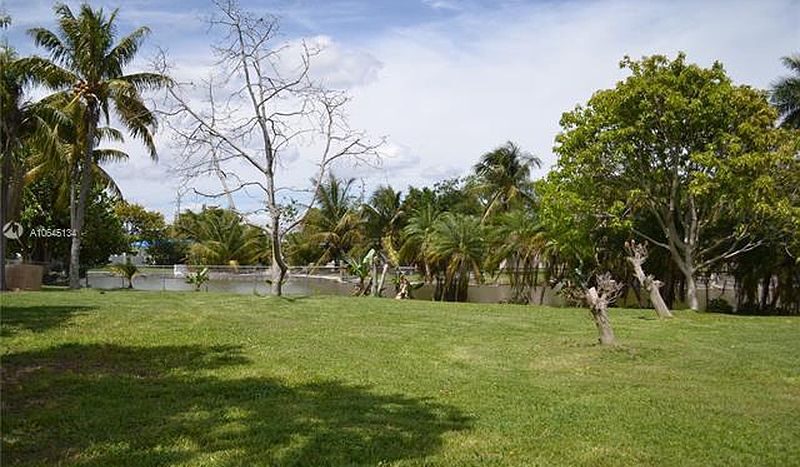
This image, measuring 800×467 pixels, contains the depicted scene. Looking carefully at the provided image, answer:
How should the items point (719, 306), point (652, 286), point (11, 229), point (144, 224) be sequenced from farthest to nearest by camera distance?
point (144, 224) → point (719, 306) → point (11, 229) → point (652, 286)

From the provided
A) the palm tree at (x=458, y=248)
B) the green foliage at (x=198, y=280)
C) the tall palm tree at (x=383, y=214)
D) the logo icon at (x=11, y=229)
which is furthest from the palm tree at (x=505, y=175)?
the logo icon at (x=11, y=229)

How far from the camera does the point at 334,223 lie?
41500 millimetres

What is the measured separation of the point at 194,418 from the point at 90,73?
19.0 meters

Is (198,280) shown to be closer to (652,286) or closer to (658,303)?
(652,286)

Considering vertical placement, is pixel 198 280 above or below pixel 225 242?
below

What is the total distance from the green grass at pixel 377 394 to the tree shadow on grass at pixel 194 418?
21 millimetres

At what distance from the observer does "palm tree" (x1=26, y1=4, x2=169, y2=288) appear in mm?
21266

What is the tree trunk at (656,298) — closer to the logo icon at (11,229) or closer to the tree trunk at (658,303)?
the tree trunk at (658,303)

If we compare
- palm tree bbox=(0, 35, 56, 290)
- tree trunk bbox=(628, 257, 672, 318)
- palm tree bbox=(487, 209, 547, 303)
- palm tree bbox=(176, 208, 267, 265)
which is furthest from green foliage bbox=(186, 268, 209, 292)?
tree trunk bbox=(628, 257, 672, 318)

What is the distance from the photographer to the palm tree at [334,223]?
134 feet

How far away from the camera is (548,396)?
673cm

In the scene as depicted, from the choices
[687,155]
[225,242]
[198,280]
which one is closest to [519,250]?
[687,155]

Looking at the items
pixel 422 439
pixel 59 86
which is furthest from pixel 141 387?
pixel 59 86

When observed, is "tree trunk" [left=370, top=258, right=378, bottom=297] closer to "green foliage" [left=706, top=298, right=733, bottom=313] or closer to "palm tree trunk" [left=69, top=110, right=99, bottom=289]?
"palm tree trunk" [left=69, top=110, right=99, bottom=289]
